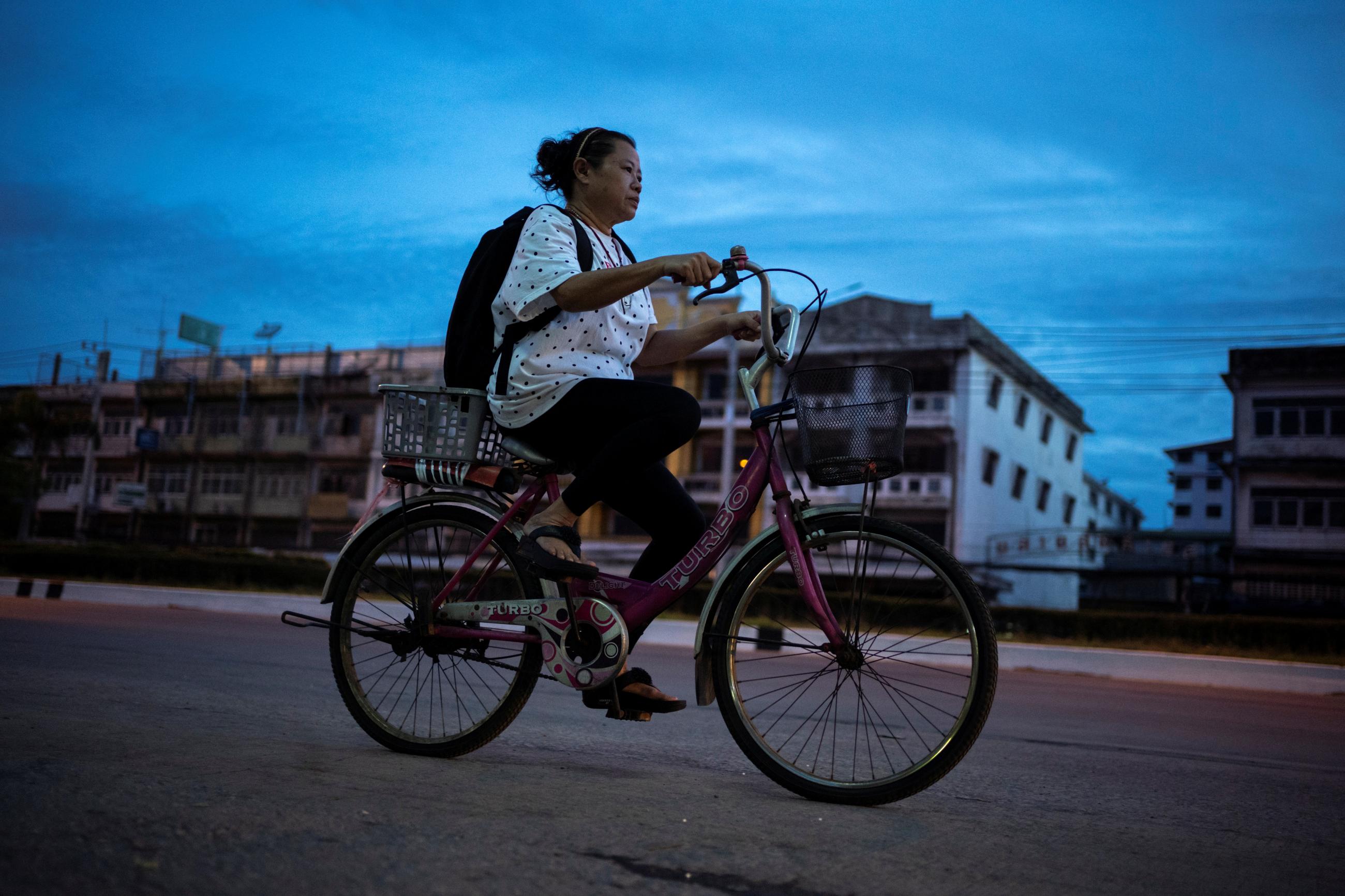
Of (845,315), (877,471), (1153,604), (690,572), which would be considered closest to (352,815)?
(690,572)

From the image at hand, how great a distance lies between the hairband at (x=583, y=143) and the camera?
333 cm

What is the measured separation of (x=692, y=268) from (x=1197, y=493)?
82.1 meters

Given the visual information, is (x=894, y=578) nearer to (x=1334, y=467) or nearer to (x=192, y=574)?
(x=192, y=574)

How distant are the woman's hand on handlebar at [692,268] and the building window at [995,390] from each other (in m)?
33.6

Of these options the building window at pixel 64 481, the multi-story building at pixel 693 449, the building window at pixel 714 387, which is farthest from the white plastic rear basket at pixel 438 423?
the building window at pixel 64 481

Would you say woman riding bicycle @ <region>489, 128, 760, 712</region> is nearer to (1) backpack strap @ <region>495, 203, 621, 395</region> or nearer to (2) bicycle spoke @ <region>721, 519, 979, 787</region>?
(1) backpack strap @ <region>495, 203, 621, 395</region>

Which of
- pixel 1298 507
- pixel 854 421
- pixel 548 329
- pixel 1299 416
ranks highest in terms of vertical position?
pixel 1299 416

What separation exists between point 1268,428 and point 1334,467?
2062mm

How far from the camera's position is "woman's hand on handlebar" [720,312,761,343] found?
312 cm

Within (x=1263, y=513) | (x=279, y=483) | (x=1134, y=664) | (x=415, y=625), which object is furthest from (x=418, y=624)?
(x=279, y=483)

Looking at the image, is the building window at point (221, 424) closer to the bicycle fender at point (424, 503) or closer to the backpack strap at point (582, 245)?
the bicycle fender at point (424, 503)

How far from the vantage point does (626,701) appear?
119 inches

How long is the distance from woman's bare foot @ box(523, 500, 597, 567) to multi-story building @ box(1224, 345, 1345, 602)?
3235 cm

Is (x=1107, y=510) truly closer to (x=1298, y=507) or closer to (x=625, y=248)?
(x=1298, y=507)
